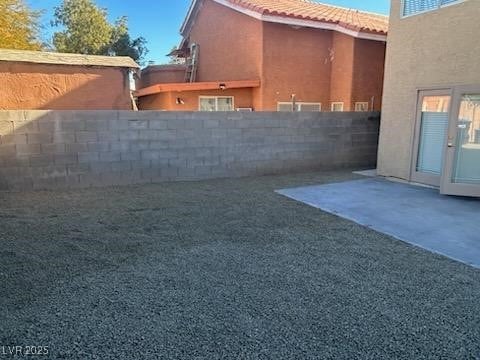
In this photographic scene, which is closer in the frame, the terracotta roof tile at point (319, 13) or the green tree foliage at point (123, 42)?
the terracotta roof tile at point (319, 13)

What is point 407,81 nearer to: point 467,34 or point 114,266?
point 467,34

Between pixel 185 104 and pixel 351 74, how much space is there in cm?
625

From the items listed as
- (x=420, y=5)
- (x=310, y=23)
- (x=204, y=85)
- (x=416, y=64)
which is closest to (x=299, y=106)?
(x=310, y=23)

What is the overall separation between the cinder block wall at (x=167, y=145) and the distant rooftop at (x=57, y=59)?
13.5ft

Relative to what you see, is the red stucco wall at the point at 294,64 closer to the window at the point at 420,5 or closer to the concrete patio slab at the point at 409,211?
the window at the point at 420,5

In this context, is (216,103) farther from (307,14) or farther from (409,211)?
(409,211)

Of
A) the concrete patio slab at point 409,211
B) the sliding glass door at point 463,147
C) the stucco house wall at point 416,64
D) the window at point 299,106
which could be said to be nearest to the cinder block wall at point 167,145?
the stucco house wall at point 416,64

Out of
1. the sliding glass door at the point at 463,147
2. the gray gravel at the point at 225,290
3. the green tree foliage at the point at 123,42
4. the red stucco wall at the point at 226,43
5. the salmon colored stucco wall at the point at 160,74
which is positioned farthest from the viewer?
the green tree foliage at the point at 123,42

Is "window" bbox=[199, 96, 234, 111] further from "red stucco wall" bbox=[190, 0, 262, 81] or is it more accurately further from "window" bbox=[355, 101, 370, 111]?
"window" bbox=[355, 101, 370, 111]

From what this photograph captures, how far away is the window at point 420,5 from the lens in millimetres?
7350

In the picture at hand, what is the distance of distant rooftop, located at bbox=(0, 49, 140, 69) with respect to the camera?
32.3 feet

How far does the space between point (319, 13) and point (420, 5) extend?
651 cm

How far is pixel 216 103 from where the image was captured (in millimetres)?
13562

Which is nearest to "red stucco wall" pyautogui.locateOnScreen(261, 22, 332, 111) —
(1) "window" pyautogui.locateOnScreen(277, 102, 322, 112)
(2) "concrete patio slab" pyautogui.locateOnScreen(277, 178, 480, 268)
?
(1) "window" pyautogui.locateOnScreen(277, 102, 322, 112)
